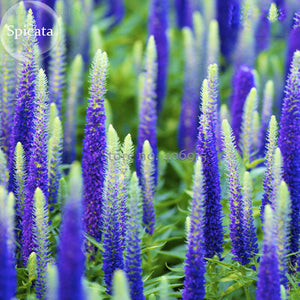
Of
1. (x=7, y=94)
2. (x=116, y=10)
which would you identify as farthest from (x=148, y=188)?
(x=116, y=10)

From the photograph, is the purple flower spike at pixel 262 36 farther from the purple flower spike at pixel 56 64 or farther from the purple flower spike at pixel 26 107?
the purple flower spike at pixel 26 107

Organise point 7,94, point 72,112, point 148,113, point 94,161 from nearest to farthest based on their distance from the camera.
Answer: point 94,161, point 7,94, point 148,113, point 72,112

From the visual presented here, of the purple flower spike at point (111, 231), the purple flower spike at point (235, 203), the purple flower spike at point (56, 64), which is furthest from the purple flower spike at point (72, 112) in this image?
the purple flower spike at point (235, 203)

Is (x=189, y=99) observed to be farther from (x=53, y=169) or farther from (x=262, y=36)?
(x=53, y=169)

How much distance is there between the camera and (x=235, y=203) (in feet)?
4.03

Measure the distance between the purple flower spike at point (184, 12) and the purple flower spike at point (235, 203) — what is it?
1.49 m

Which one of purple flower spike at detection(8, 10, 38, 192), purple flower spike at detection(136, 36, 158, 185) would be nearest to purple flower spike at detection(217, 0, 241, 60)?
purple flower spike at detection(136, 36, 158, 185)

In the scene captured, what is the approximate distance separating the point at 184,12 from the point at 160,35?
62 cm

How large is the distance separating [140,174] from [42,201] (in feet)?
1.61

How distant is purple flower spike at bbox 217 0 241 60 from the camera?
5.96 feet

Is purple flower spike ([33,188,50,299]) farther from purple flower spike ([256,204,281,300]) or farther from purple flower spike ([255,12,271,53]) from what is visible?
purple flower spike ([255,12,271,53])

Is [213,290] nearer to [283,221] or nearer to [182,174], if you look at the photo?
[283,221]

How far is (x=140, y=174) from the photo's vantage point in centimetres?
156

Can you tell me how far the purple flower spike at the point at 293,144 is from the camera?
1257 mm
